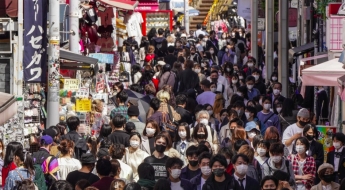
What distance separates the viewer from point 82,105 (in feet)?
75.4

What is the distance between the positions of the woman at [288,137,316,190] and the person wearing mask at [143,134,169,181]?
1753 mm

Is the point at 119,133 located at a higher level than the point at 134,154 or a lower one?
higher

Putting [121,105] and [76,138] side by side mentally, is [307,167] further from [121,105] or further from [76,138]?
[121,105]

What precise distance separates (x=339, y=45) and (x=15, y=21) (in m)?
6.77

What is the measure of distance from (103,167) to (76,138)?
3805 mm

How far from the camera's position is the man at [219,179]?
45.7 feet

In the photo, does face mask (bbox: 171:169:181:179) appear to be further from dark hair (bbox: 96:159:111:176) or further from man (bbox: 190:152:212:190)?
dark hair (bbox: 96:159:111:176)

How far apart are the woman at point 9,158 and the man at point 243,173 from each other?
8.83ft

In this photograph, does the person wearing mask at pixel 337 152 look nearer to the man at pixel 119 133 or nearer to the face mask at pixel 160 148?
the face mask at pixel 160 148

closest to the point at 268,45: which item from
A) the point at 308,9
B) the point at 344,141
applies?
the point at 308,9

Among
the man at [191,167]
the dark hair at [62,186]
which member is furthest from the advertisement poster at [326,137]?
the dark hair at [62,186]

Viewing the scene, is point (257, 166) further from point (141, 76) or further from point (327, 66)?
point (141, 76)

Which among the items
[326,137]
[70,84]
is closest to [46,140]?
[326,137]

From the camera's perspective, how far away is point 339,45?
81.0ft
